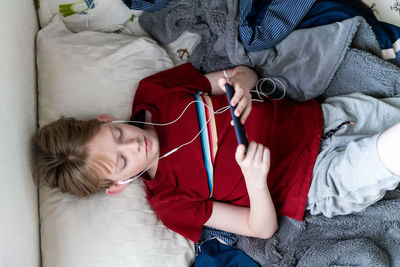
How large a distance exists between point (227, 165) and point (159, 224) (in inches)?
10.7

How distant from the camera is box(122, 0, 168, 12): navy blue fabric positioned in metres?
1.21

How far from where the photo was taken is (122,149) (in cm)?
98

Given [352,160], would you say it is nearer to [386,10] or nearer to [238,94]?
[238,94]

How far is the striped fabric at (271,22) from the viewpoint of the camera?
3.76ft

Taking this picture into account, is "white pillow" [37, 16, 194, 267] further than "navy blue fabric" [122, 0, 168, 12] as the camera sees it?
No

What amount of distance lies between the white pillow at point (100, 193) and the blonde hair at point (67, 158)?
87 millimetres

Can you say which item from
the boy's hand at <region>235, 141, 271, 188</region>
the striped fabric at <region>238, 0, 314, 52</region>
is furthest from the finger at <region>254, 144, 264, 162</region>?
the striped fabric at <region>238, 0, 314, 52</region>

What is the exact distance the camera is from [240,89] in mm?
947

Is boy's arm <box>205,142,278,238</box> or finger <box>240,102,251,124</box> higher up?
finger <box>240,102,251,124</box>

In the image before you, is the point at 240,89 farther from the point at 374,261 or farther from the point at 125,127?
the point at 374,261

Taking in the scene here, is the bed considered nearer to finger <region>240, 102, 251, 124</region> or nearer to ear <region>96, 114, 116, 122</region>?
ear <region>96, 114, 116, 122</region>

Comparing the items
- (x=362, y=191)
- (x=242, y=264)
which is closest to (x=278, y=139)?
(x=362, y=191)

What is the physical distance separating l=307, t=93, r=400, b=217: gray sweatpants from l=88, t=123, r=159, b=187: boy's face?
0.48 metres

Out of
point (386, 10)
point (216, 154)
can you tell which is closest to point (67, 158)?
point (216, 154)
